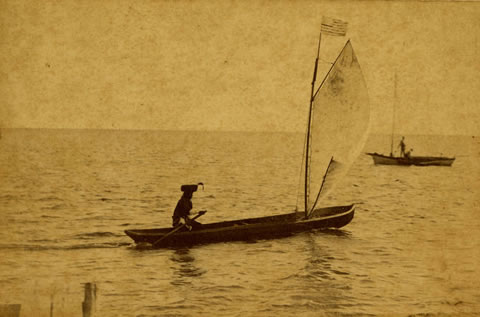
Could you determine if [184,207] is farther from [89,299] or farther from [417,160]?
[417,160]

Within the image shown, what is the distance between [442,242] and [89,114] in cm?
263

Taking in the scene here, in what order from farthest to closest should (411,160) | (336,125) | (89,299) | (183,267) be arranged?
1. (336,125)
2. (411,160)
3. (183,267)
4. (89,299)

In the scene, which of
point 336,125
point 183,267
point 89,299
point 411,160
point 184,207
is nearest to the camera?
point 89,299

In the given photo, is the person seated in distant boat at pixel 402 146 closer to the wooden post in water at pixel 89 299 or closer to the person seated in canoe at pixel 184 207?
the person seated in canoe at pixel 184 207

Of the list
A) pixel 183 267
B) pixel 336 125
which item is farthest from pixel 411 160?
pixel 183 267

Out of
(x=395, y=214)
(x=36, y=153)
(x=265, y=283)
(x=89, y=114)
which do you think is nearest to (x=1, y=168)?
(x=36, y=153)

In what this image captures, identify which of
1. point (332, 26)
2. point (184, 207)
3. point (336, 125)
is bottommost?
point (184, 207)

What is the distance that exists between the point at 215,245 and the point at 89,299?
3.18 ft

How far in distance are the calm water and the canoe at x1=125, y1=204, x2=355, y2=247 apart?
0.21 ft

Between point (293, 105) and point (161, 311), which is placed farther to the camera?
point (293, 105)

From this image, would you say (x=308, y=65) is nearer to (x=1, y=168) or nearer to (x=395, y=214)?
(x=395, y=214)

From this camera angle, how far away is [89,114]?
12.4ft

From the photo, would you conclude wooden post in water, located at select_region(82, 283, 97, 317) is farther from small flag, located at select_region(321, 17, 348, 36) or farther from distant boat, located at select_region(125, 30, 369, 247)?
small flag, located at select_region(321, 17, 348, 36)

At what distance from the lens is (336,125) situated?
13.5 ft
